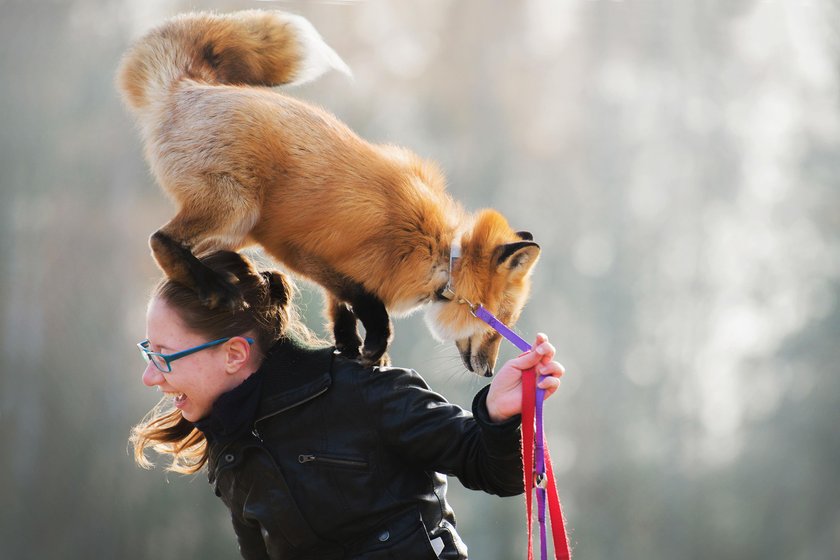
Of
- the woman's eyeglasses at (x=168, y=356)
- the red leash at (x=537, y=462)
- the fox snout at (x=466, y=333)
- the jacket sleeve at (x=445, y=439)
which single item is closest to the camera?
the red leash at (x=537, y=462)

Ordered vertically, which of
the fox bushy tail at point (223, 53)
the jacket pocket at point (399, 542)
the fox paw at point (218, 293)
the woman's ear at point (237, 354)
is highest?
the fox bushy tail at point (223, 53)

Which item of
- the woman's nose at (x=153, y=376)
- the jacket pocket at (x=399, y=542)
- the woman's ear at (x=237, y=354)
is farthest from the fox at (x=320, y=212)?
the jacket pocket at (x=399, y=542)

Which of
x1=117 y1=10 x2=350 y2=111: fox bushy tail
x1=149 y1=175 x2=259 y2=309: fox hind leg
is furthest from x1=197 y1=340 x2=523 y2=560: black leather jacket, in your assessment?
x1=117 y1=10 x2=350 y2=111: fox bushy tail

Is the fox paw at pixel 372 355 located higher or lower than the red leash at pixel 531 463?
lower

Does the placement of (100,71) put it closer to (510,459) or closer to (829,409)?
(510,459)

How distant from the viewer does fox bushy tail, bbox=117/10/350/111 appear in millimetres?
2977

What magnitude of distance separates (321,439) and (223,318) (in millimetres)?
448

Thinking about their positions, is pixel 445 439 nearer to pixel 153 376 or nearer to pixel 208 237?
pixel 153 376

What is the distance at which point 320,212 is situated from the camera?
266 centimetres

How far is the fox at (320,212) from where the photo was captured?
2637 millimetres

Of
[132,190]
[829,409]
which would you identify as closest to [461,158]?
[132,190]

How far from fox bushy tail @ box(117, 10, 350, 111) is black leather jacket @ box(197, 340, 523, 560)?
1.22 m

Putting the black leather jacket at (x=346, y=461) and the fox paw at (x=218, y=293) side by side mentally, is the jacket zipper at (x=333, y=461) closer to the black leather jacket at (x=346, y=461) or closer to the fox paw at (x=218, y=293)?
the black leather jacket at (x=346, y=461)

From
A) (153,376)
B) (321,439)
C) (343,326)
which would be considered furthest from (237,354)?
(343,326)
